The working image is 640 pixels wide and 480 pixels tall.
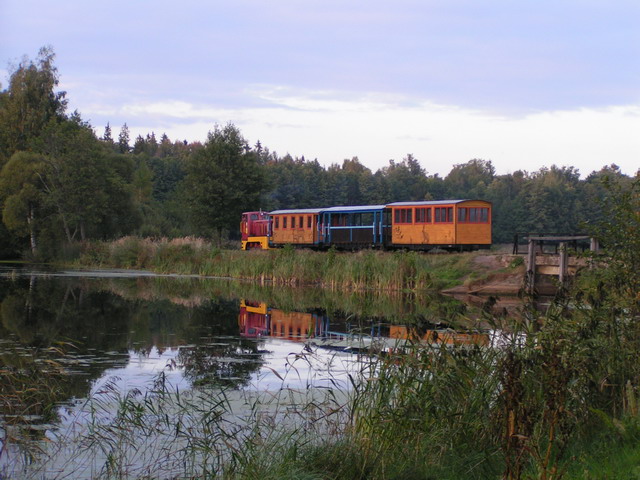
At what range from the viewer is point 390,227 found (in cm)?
3847

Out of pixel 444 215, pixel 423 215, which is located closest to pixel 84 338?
pixel 444 215

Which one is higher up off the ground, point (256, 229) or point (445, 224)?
point (445, 224)

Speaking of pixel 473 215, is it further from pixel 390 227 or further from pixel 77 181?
pixel 77 181

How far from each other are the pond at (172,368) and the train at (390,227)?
37.7 feet

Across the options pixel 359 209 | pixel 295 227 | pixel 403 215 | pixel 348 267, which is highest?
pixel 359 209

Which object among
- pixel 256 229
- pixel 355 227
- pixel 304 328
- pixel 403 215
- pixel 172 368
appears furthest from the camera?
pixel 256 229

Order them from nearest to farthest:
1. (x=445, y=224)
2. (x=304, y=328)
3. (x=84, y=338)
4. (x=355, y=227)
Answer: (x=84, y=338) → (x=304, y=328) → (x=445, y=224) → (x=355, y=227)

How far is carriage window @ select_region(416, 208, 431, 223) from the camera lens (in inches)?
1419

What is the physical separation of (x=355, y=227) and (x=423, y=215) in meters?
4.66

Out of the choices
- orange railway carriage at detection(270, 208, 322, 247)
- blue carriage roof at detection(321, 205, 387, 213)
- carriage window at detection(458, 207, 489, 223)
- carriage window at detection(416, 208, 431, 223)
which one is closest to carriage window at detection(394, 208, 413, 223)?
carriage window at detection(416, 208, 431, 223)

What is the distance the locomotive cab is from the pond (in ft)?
69.5

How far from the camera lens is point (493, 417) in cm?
656

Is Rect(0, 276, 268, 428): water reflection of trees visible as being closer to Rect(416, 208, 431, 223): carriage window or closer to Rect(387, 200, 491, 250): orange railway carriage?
Rect(387, 200, 491, 250): orange railway carriage

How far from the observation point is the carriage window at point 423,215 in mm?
36031
